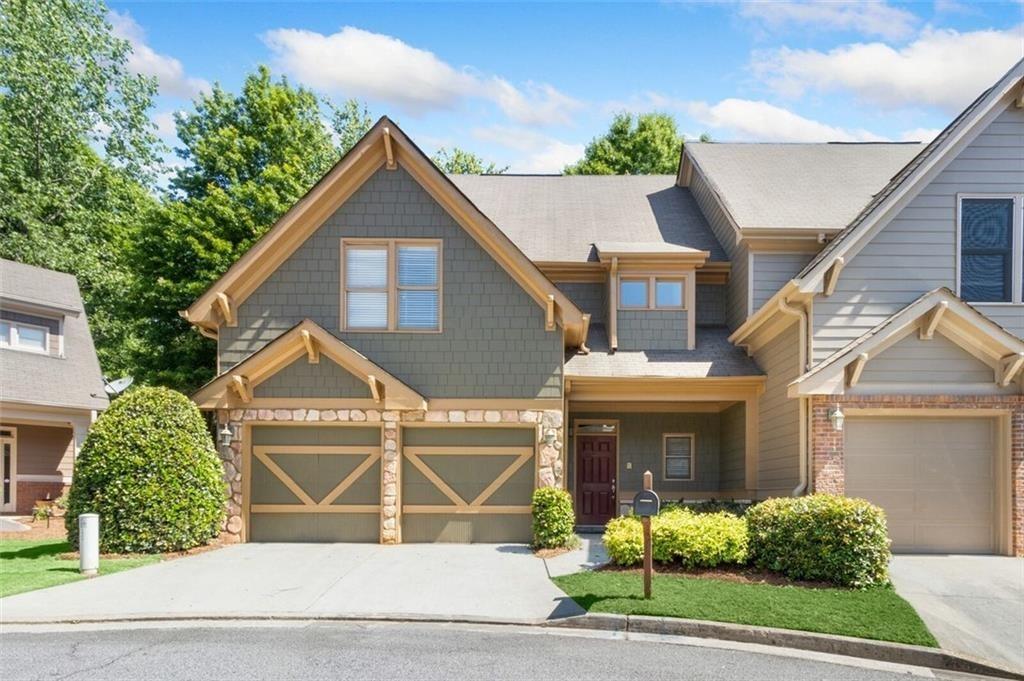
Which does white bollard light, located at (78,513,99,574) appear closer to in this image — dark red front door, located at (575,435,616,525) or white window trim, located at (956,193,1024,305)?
dark red front door, located at (575,435,616,525)

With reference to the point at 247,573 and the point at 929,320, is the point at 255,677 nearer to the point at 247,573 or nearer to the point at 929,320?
the point at 247,573

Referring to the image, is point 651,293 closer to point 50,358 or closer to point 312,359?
point 312,359

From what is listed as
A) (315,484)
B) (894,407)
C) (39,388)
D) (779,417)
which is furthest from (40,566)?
(894,407)

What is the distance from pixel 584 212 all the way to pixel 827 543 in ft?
39.0

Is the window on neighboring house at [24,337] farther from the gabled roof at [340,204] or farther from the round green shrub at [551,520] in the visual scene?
the round green shrub at [551,520]

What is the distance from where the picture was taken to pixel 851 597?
1001cm

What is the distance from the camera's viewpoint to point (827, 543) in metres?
10.9

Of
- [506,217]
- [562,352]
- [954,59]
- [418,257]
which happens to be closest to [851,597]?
[562,352]

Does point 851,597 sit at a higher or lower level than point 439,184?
lower

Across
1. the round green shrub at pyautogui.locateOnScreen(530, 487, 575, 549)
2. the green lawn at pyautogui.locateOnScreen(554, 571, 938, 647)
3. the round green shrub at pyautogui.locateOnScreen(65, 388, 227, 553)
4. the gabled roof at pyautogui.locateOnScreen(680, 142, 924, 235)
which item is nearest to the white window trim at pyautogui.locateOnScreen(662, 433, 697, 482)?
the gabled roof at pyautogui.locateOnScreen(680, 142, 924, 235)

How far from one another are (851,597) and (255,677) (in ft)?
23.2

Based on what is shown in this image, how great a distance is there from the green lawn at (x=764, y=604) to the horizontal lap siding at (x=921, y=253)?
5114 millimetres

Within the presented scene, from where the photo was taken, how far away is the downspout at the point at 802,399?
13648 millimetres

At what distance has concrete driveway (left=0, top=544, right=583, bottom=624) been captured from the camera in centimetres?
957
